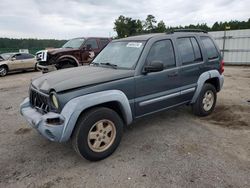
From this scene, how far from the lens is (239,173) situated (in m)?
2.90

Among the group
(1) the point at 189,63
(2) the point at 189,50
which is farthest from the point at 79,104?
(2) the point at 189,50

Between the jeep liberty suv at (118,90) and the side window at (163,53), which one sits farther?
the side window at (163,53)

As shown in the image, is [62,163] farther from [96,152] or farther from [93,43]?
[93,43]

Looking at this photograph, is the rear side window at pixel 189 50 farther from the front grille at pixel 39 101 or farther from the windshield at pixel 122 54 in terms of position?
the front grille at pixel 39 101

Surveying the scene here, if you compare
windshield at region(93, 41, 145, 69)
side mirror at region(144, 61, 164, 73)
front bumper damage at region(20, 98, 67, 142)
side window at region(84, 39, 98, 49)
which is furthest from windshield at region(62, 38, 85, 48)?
front bumper damage at region(20, 98, 67, 142)

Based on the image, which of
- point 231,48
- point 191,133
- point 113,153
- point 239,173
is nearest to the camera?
A: point 239,173

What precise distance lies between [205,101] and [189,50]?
4.13 feet

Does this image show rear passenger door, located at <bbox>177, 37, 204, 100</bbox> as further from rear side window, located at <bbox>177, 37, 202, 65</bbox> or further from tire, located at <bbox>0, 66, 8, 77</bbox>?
tire, located at <bbox>0, 66, 8, 77</bbox>

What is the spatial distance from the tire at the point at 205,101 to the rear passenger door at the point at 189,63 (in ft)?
1.10

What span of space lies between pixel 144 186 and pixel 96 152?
90cm

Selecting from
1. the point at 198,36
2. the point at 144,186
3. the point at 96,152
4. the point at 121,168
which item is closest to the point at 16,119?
the point at 96,152

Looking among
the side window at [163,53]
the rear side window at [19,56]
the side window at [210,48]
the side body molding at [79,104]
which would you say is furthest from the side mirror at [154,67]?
the rear side window at [19,56]

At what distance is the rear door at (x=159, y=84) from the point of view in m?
3.70

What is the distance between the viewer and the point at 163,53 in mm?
4074
